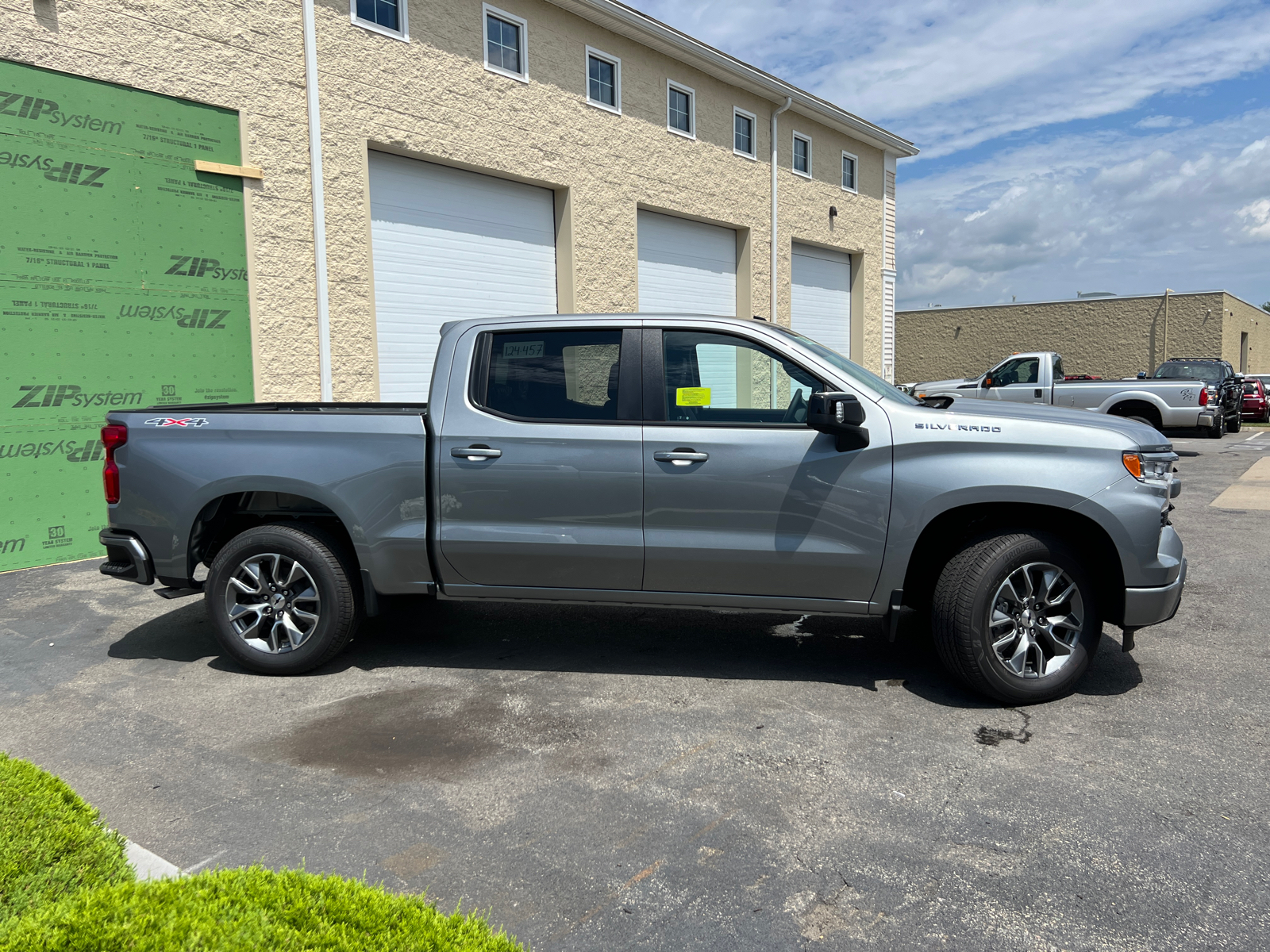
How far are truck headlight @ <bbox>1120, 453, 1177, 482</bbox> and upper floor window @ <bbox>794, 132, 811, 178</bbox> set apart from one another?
584 inches

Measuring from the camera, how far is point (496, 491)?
476cm

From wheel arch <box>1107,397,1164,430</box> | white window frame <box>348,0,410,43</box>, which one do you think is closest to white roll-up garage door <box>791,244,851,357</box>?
wheel arch <box>1107,397,1164,430</box>

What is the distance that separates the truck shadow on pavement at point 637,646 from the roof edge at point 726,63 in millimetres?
10014

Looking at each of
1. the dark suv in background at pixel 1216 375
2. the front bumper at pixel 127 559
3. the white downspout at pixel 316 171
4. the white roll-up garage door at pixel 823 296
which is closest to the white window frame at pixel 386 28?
the white downspout at pixel 316 171

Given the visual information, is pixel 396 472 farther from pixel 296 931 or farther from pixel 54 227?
pixel 54 227

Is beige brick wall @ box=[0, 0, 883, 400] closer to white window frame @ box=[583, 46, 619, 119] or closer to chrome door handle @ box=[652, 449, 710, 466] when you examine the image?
white window frame @ box=[583, 46, 619, 119]

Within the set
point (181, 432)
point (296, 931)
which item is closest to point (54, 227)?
point (181, 432)

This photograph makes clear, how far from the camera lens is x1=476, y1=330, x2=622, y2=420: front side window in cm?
479

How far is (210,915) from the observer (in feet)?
6.58

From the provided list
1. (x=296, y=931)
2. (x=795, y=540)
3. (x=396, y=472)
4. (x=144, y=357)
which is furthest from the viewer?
(x=144, y=357)

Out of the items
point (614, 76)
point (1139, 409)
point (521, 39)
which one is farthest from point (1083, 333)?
point (521, 39)

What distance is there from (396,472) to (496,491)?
0.56 meters

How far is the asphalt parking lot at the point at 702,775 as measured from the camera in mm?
2797

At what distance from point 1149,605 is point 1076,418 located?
3.15ft
